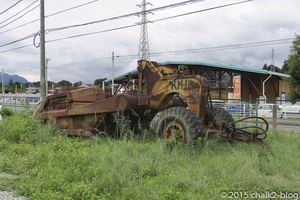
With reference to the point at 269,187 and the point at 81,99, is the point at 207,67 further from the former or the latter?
the point at 269,187

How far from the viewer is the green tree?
18.7 metres

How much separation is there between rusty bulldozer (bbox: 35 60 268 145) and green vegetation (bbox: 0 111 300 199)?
343 millimetres

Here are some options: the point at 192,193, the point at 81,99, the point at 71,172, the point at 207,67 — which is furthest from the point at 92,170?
the point at 207,67

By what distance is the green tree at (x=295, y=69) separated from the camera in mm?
18734

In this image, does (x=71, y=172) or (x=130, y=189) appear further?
(x=71, y=172)

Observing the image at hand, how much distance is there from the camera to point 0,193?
349cm

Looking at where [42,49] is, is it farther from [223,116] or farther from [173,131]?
[223,116]

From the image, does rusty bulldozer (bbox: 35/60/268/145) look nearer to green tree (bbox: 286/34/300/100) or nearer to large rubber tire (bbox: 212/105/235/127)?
large rubber tire (bbox: 212/105/235/127)

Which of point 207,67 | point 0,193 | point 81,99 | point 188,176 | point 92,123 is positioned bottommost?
point 0,193

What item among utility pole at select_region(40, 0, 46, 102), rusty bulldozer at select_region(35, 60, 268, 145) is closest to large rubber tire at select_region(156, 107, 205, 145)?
rusty bulldozer at select_region(35, 60, 268, 145)

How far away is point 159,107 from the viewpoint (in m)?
6.64

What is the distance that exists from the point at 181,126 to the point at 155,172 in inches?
56.9

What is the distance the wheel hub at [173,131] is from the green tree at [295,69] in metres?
17.7

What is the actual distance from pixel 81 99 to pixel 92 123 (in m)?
0.88
